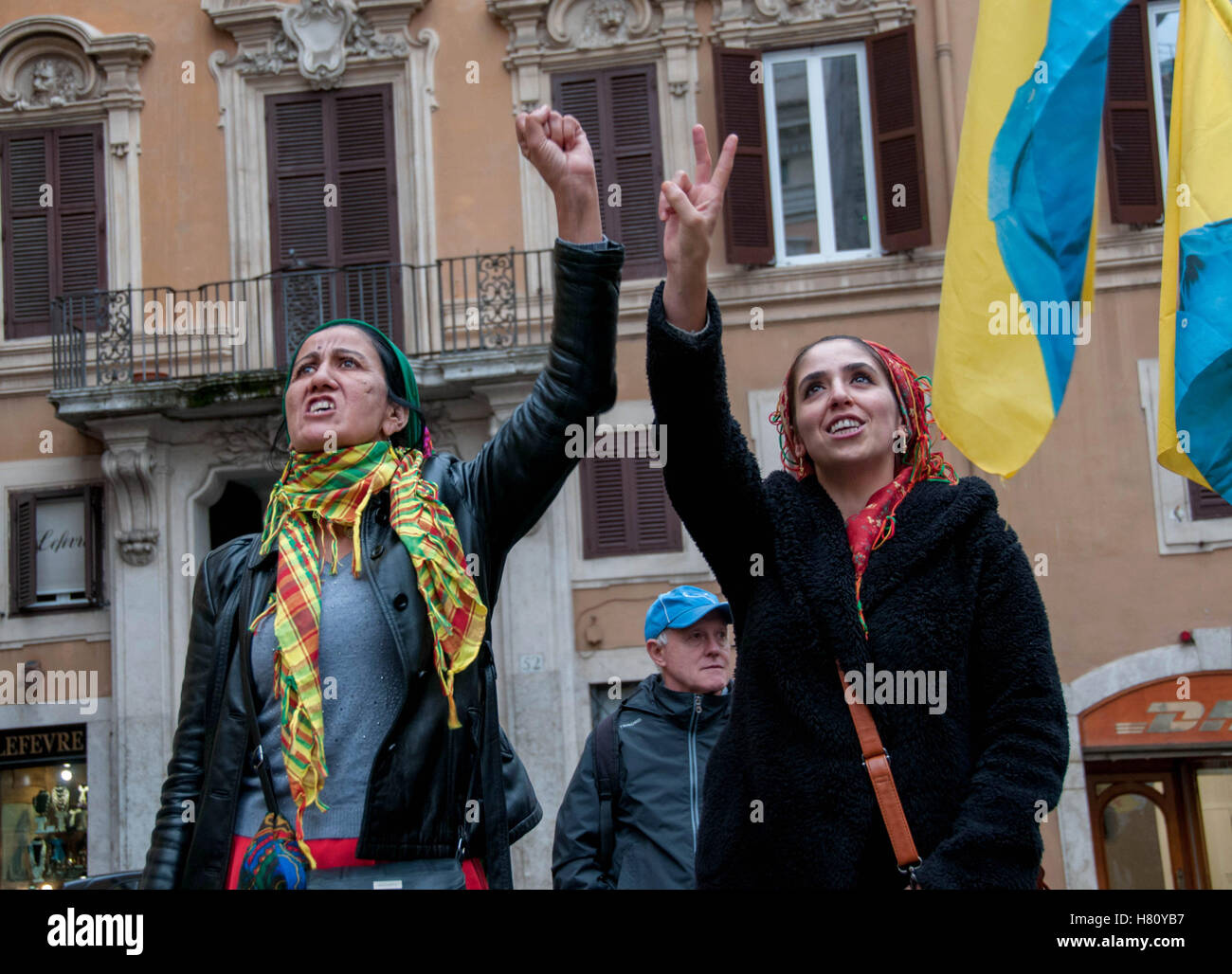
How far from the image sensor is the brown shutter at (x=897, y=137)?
1506 centimetres

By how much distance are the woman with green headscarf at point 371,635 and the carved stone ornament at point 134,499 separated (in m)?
12.3

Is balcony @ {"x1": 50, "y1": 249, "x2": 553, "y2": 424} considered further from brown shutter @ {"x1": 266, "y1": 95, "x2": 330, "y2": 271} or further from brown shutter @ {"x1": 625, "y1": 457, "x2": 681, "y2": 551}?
Result: brown shutter @ {"x1": 625, "y1": 457, "x2": 681, "y2": 551}

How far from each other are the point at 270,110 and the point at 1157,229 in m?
8.87

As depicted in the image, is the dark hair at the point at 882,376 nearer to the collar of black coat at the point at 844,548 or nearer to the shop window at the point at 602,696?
the collar of black coat at the point at 844,548

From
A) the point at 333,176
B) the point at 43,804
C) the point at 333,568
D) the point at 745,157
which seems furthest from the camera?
the point at 333,176

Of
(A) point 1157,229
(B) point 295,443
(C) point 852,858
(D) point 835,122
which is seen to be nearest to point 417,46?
(D) point 835,122

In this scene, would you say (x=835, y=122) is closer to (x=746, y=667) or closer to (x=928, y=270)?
(x=928, y=270)

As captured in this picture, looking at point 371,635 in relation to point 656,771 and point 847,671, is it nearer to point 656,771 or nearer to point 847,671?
point 847,671

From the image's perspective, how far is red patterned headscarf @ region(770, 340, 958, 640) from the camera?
2957 millimetres

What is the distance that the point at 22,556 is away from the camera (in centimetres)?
1553

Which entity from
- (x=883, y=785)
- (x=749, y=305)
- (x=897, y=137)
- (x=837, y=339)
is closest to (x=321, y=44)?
(x=749, y=305)

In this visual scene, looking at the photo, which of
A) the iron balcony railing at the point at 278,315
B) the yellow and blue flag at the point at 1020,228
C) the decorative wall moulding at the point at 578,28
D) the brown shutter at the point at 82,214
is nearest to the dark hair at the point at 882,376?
the yellow and blue flag at the point at 1020,228

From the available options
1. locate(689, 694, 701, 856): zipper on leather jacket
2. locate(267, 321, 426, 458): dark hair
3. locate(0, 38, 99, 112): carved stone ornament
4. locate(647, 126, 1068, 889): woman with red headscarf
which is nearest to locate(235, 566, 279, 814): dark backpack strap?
locate(267, 321, 426, 458): dark hair

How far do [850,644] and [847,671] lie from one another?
5 cm
